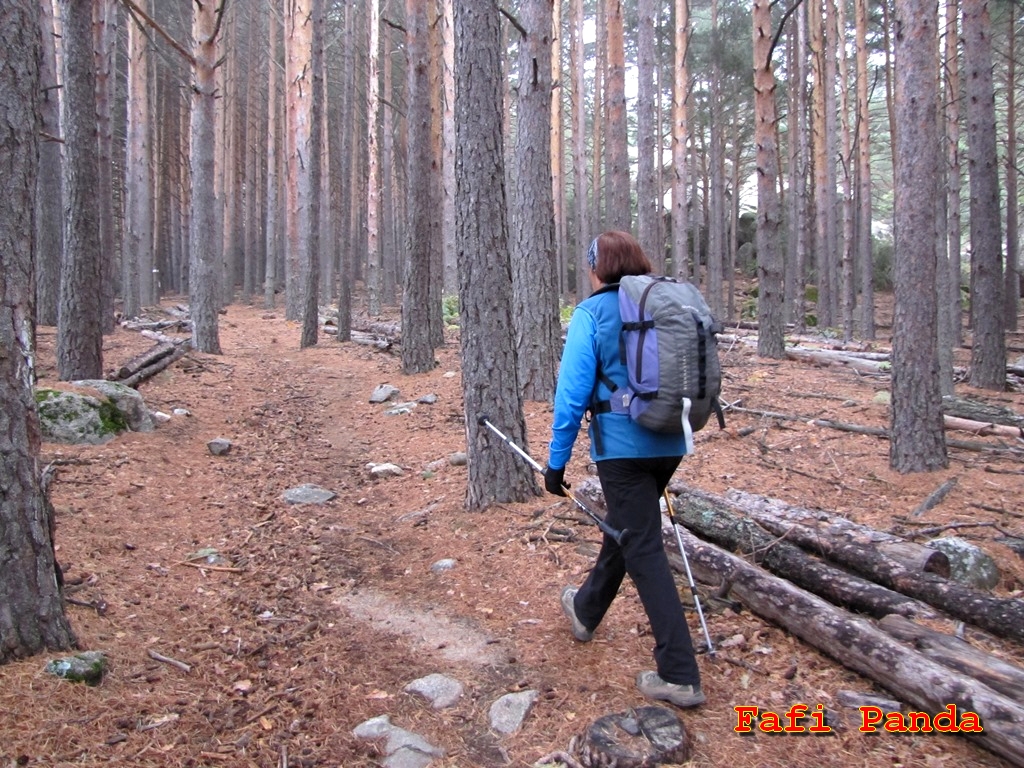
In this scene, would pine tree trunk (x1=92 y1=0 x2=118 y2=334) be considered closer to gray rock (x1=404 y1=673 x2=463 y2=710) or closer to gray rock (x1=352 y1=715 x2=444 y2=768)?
gray rock (x1=404 y1=673 x2=463 y2=710)

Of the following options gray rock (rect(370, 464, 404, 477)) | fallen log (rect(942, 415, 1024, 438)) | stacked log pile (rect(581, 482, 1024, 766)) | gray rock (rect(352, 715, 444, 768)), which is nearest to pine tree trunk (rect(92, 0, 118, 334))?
gray rock (rect(370, 464, 404, 477))

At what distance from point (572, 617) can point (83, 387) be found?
598cm

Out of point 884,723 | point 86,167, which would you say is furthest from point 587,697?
point 86,167

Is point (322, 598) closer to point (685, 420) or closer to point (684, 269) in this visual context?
point (685, 420)

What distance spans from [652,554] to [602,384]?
2.62 feet

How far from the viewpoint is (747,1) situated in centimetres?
2636

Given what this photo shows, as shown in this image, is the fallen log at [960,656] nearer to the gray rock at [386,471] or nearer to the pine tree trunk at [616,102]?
the gray rock at [386,471]

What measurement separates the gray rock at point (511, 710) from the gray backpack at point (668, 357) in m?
1.45

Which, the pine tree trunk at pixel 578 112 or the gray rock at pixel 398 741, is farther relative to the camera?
the pine tree trunk at pixel 578 112

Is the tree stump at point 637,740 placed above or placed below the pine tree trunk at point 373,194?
below

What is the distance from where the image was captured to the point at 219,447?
781 centimetres

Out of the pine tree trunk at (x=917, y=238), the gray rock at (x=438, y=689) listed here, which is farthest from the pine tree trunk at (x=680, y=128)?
the gray rock at (x=438, y=689)

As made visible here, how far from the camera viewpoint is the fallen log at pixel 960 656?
3.11 metres

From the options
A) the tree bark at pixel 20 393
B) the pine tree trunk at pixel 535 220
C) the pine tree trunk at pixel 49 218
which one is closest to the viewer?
the tree bark at pixel 20 393
